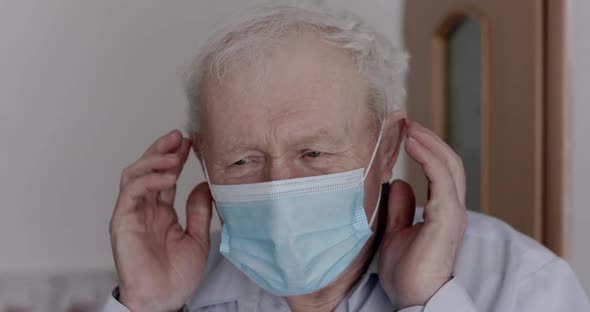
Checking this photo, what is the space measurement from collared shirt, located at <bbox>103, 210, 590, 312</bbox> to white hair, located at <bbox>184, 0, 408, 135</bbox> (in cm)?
35

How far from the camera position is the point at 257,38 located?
1425 millimetres

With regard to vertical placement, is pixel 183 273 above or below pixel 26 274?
above

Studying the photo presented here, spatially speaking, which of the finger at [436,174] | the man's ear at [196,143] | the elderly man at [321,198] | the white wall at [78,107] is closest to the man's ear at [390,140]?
the elderly man at [321,198]

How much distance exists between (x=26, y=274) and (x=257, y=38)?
1.34 metres

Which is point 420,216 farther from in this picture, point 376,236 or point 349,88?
point 349,88

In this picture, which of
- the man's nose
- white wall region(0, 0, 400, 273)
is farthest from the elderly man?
white wall region(0, 0, 400, 273)

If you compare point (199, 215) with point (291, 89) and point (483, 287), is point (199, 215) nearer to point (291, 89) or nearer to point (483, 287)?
point (291, 89)

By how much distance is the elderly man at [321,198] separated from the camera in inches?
53.0

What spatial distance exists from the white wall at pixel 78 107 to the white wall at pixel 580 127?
117cm

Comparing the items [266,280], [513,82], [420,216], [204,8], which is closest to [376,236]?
[420,216]

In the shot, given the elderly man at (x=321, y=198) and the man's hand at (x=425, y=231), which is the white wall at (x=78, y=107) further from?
the man's hand at (x=425, y=231)

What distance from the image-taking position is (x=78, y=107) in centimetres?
231

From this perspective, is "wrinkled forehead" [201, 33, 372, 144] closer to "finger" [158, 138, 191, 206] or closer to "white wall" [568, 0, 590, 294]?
"finger" [158, 138, 191, 206]

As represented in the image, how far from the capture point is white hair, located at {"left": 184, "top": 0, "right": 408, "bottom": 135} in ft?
4.71
